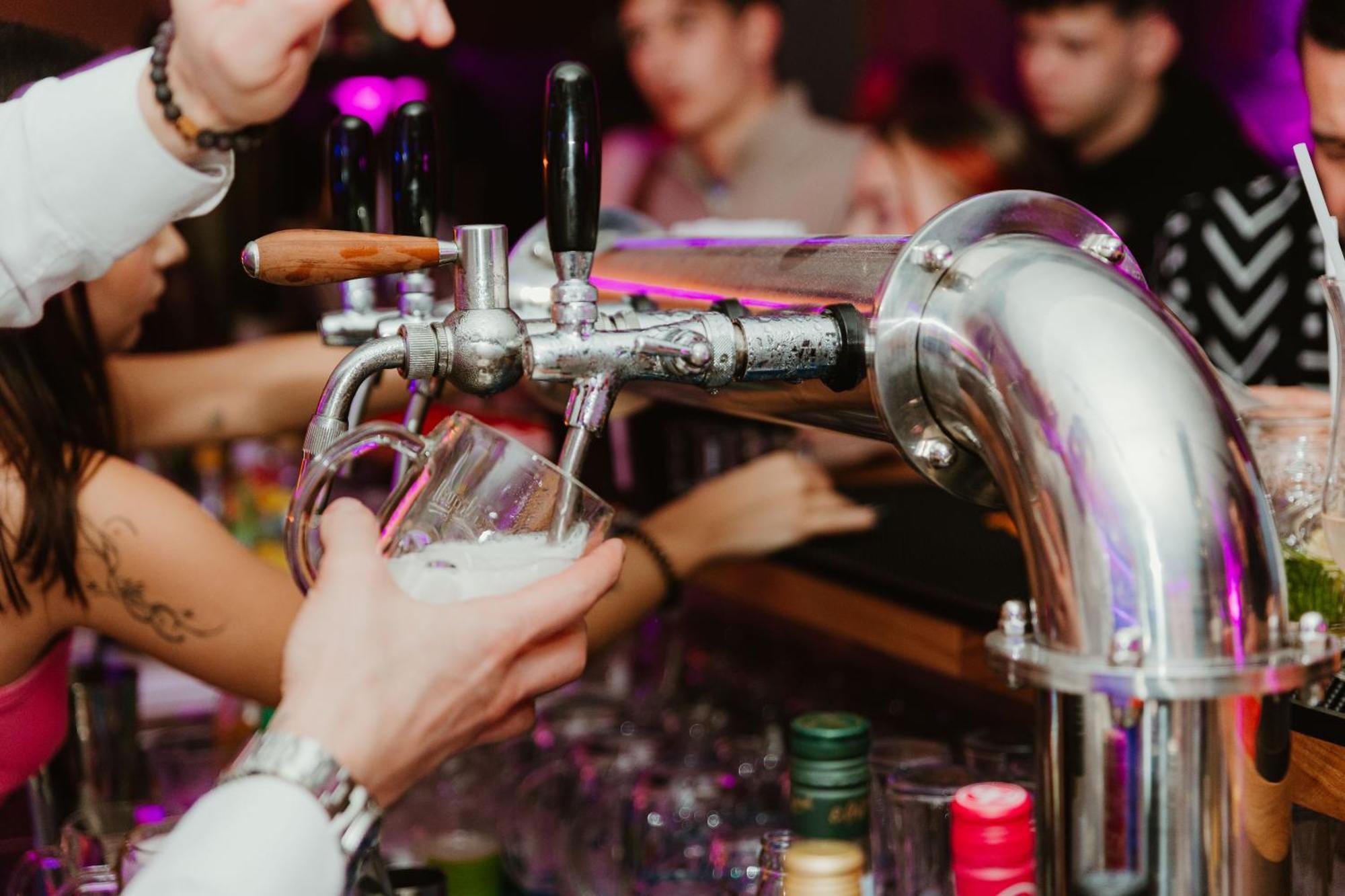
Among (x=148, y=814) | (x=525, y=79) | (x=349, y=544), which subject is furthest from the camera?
(x=525, y=79)

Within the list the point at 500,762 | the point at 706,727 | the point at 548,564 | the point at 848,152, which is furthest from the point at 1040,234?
the point at 848,152

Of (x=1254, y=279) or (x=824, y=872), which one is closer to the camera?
(x=824, y=872)

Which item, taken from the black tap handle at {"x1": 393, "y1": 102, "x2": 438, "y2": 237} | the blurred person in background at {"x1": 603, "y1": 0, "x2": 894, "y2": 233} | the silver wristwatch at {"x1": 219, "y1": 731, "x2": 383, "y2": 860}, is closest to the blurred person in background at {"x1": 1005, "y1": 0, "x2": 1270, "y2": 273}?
the blurred person in background at {"x1": 603, "y1": 0, "x2": 894, "y2": 233}

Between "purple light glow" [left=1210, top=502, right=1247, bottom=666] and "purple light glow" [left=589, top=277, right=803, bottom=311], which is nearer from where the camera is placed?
"purple light glow" [left=1210, top=502, right=1247, bottom=666]

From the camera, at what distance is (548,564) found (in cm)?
79

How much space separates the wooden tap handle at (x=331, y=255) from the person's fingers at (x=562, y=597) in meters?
0.20

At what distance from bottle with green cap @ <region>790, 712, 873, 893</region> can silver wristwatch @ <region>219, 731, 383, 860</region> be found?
414mm

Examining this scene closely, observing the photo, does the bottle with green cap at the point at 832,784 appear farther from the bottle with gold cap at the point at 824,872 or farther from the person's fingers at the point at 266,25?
the person's fingers at the point at 266,25

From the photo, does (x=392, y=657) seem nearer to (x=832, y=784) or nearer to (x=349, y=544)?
(x=349, y=544)

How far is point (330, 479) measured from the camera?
77cm

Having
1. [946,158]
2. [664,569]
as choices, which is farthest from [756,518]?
Result: [946,158]

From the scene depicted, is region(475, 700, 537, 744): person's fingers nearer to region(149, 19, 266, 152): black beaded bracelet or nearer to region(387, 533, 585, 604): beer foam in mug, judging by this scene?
region(387, 533, 585, 604): beer foam in mug

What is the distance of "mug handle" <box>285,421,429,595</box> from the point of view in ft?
2.46

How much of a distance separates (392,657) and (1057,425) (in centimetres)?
36
